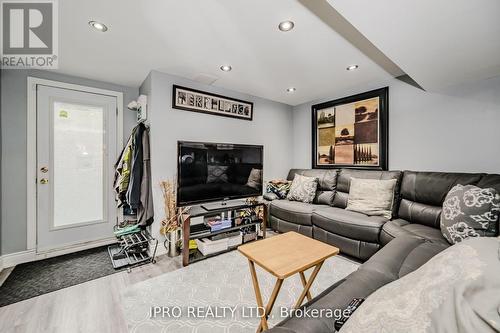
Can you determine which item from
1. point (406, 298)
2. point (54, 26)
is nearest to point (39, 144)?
point (54, 26)

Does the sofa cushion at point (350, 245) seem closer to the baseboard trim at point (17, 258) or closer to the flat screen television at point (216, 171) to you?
the flat screen television at point (216, 171)

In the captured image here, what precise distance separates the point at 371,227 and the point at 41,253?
12.8ft

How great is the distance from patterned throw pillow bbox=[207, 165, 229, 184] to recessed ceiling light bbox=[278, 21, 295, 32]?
1.78m

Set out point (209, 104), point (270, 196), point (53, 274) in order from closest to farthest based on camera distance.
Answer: point (53, 274) → point (209, 104) → point (270, 196)

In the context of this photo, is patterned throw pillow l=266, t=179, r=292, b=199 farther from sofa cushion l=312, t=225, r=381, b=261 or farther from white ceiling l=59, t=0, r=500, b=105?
white ceiling l=59, t=0, r=500, b=105

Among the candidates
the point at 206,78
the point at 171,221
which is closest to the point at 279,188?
the point at 171,221

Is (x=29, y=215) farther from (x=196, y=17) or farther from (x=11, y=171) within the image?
(x=196, y=17)

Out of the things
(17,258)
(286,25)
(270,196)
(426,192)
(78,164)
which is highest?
(286,25)

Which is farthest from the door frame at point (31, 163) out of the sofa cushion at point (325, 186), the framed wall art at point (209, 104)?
the sofa cushion at point (325, 186)

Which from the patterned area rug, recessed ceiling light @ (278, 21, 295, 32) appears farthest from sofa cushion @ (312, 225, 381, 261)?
recessed ceiling light @ (278, 21, 295, 32)

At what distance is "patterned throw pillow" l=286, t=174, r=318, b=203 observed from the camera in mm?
3170

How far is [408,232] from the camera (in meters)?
1.90

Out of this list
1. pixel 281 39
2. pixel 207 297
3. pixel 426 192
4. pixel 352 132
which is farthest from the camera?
pixel 352 132

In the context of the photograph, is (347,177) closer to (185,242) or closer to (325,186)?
(325,186)
